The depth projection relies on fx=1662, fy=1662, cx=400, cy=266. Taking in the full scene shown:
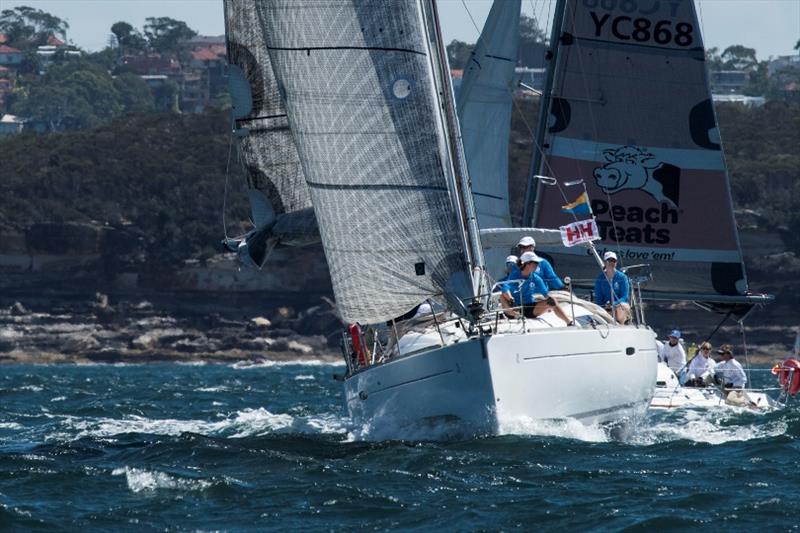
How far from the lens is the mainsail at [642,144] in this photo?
22828 mm

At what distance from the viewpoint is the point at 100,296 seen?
68688mm

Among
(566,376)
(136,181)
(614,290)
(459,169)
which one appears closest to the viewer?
(566,376)

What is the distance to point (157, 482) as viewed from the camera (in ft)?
43.4

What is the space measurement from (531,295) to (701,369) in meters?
8.91

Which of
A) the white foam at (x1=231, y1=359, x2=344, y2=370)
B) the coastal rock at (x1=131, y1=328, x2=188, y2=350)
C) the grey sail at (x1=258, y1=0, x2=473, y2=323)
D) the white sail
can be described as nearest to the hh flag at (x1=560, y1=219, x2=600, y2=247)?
the grey sail at (x1=258, y1=0, x2=473, y2=323)

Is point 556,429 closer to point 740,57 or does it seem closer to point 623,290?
point 623,290

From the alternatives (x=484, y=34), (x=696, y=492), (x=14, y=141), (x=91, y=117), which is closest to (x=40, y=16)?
(x=91, y=117)

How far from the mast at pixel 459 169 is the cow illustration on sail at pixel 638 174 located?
746 cm

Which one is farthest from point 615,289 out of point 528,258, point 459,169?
point 459,169

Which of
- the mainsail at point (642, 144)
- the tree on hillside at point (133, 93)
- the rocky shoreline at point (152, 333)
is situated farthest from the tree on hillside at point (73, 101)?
the mainsail at point (642, 144)

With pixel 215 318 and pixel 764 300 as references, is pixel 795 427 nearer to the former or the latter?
pixel 764 300

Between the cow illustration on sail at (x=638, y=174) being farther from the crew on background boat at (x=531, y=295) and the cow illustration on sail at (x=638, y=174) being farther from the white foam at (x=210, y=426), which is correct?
the crew on background boat at (x=531, y=295)

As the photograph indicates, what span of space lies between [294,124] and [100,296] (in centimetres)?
5428

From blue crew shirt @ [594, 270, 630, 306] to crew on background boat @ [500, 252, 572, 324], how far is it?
129 centimetres
